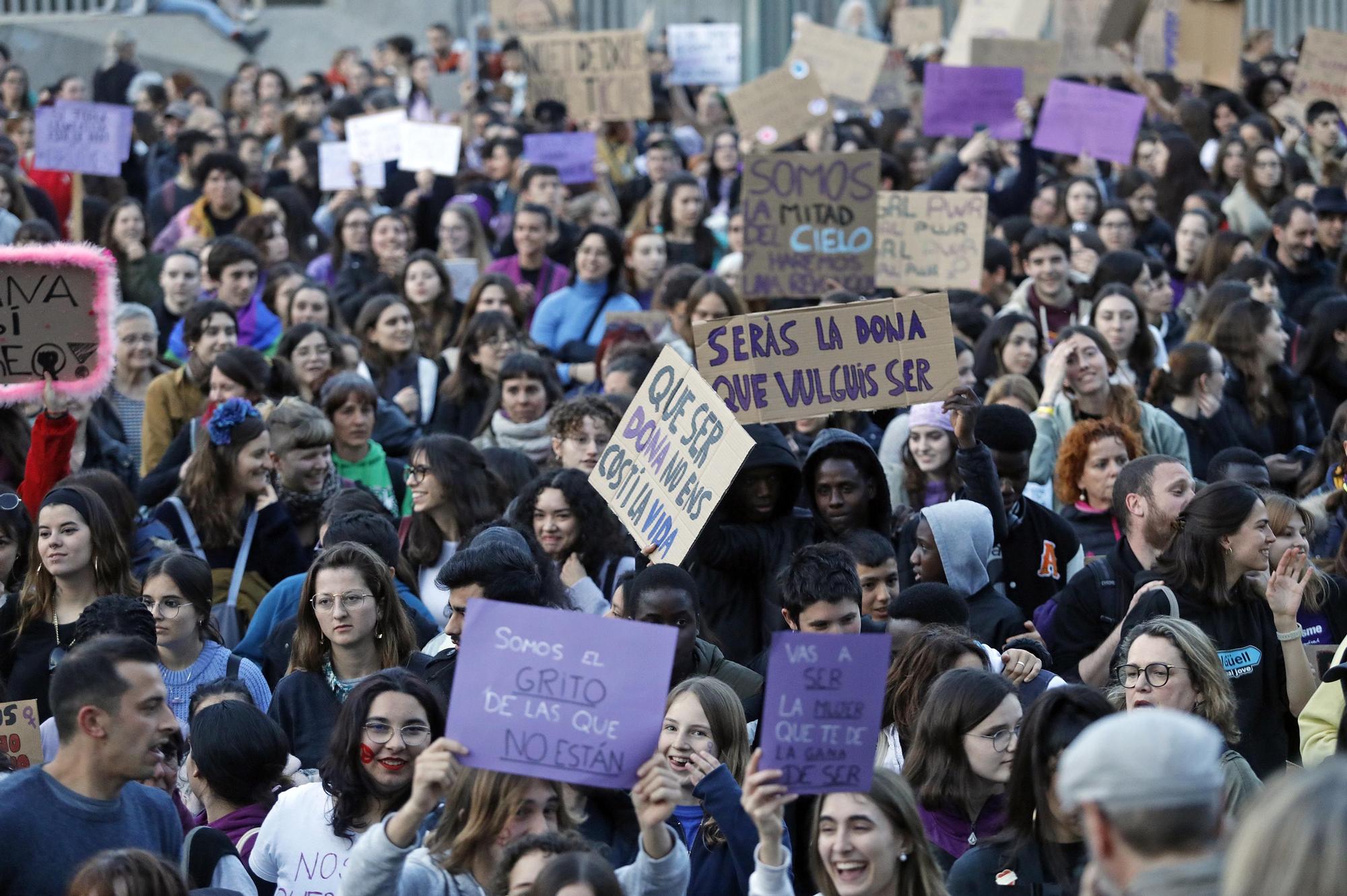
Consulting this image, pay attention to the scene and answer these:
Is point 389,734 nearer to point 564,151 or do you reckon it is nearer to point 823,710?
point 823,710

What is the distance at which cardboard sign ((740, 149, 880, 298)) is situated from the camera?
10.3m

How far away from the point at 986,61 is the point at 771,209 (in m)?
6.18

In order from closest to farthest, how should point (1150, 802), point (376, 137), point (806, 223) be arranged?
point (1150, 802), point (806, 223), point (376, 137)

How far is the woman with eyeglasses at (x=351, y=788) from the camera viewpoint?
5086mm

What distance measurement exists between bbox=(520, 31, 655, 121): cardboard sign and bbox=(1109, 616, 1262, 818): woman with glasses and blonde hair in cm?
1132

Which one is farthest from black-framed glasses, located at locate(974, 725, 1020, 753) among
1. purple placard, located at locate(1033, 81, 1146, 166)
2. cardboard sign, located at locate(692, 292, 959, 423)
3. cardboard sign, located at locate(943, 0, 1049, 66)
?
cardboard sign, located at locate(943, 0, 1049, 66)

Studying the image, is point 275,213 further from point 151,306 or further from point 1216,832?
point 1216,832

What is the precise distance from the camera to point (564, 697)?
4375mm

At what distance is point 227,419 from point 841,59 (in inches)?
395

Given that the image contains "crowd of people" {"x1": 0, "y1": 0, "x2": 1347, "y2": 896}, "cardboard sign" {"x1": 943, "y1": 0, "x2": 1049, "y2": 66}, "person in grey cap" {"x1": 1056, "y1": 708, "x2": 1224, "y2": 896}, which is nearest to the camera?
"person in grey cap" {"x1": 1056, "y1": 708, "x2": 1224, "y2": 896}

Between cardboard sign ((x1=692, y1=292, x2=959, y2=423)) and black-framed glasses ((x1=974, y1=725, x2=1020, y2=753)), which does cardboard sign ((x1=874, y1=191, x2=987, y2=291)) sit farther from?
black-framed glasses ((x1=974, y1=725, x2=1020, y2=753))

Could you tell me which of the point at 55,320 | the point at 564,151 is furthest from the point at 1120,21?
the point at 55,320

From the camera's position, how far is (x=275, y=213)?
13.0 meters

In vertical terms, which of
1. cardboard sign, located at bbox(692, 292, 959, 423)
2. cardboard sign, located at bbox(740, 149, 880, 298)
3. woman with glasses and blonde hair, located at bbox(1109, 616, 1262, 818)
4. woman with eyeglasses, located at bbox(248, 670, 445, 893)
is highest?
cardboard sign, located at bbox(740, 149, 880, 298)
